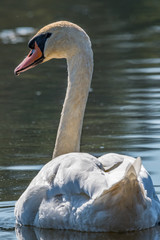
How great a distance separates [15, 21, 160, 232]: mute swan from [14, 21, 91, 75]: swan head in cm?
1

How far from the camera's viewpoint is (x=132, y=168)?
6.20 meters

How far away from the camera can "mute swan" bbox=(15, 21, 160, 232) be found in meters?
6.39

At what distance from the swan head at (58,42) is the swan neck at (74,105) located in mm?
85

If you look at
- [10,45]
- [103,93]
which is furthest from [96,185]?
[10,45]

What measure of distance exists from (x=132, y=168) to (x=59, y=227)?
3.48 ft

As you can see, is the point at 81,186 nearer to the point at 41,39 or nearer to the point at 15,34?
the point at 41,39

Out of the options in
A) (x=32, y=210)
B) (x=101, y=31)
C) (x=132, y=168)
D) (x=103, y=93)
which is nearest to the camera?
(x=132, y=168)

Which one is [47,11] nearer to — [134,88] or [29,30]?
[29,30]

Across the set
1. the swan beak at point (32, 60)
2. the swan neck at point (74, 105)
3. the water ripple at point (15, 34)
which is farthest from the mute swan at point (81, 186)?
the water ripple at point (15, 34)

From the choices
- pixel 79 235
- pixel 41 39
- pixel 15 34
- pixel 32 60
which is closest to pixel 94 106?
pixel 32 60

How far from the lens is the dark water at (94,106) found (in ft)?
28.9

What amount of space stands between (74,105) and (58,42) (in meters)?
0.67

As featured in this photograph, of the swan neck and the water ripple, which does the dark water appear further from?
the swan neck

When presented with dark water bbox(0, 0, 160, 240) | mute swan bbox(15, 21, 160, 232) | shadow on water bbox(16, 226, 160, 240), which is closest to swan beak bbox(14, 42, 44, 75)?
mute swan bbox(15, 21, 160, 232)
